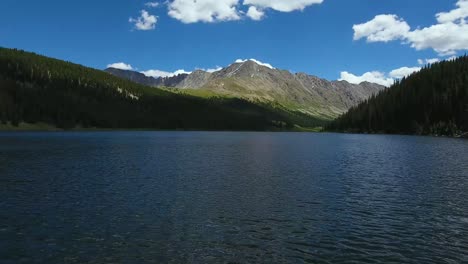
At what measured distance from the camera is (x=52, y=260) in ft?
80.5

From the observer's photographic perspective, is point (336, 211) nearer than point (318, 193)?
Yes

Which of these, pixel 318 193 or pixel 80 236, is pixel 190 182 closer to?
pixel 318 193

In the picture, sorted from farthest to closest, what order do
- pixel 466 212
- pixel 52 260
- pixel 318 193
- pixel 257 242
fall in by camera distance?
pixel 318 193
pixel 466 212
pixel 257 242
pixel 52 260

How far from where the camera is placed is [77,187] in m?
51.0

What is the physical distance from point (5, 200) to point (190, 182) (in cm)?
2310

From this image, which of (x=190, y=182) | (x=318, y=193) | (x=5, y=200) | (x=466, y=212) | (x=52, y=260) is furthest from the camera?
(x=190, y=182)

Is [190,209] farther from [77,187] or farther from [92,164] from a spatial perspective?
[92,164]

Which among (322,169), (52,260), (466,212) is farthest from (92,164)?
(466,212)

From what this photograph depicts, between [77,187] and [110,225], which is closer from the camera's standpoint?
[110,225]

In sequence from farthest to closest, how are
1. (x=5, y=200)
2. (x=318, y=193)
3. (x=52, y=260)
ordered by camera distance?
1. (x=318, y=193)
2. (x=5, y=200)
3. (x=52, y=260)

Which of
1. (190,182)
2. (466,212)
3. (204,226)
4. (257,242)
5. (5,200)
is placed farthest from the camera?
(190,182)

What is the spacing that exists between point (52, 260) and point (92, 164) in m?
55.7

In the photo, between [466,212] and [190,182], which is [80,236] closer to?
[190,182]

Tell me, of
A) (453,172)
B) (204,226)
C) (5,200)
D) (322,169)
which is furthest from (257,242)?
(453,172)
